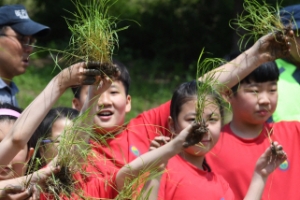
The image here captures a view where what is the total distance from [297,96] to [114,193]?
4.71 ft

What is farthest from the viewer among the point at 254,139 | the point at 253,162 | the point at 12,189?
the point at 254,139

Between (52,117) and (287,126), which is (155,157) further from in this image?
(287,126)

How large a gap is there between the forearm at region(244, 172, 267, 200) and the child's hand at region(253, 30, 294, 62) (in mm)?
548

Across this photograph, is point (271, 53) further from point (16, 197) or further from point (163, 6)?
point (163, 6)

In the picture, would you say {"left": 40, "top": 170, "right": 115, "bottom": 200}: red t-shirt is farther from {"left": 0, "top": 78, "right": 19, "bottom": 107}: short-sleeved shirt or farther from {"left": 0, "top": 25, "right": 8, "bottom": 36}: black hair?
{"left": 0, "top": 25, "right": 8, "bottom": 36}: black hair

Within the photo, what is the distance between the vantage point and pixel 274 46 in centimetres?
353

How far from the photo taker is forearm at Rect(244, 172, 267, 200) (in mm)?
3504

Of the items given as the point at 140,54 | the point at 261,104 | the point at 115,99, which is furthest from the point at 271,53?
the point at 140,54

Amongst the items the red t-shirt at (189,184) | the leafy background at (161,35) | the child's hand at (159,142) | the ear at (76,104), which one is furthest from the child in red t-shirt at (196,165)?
the leafy background at (161,35)

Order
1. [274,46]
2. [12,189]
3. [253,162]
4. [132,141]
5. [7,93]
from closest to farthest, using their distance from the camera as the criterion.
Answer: [12,189] < [274,46] < [132,141] < [253,162] < [7,93]

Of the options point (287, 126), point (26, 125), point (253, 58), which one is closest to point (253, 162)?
point (287, 126)

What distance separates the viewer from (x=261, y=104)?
3.95 metres

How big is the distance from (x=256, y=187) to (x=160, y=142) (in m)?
0.57

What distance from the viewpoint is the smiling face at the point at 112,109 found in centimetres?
378
